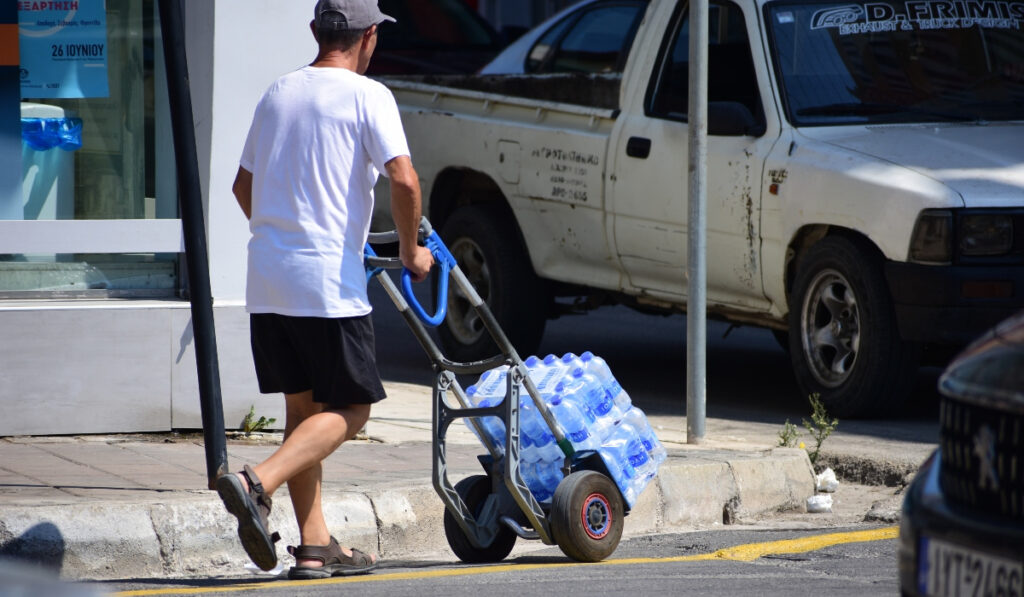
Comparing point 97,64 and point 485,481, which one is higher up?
point 97,64

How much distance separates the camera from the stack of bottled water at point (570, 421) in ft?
17.2

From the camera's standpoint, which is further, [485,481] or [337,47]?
[485,481]

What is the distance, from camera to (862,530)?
5969 millimetres

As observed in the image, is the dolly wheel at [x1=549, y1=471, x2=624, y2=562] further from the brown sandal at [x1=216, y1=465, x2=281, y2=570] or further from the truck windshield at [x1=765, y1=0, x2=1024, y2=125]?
the truck windshield at [x1=765, y1=0, x2=1024, y2=125]

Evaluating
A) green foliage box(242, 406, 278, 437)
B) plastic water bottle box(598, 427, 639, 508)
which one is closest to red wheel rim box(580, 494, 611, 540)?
plastic water bottle box(598, 427, 639, 508)

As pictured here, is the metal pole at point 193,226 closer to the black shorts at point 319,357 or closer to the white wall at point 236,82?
the black shorts at point 319,357

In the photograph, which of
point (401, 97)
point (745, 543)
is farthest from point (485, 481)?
point (401, 97)

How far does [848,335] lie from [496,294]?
2.39m

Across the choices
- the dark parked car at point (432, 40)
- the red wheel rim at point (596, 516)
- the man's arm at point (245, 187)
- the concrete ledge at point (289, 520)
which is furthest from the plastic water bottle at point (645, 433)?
the dark parked car at point (432, 40)

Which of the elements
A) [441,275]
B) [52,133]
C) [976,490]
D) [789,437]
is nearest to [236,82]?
[52,133]

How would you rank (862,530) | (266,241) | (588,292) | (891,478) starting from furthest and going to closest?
1. (588,292)
2. (891,478)
3. (862,530)
4. (266,241)

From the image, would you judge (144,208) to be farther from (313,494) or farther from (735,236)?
(735,236)

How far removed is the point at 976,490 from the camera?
10.7ft

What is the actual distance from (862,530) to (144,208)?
130 inches
